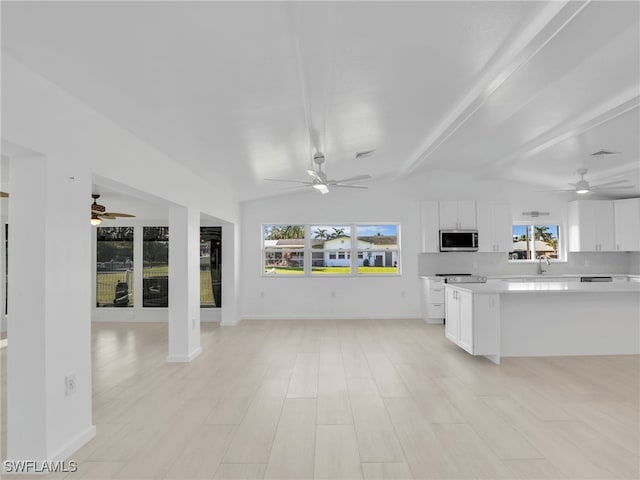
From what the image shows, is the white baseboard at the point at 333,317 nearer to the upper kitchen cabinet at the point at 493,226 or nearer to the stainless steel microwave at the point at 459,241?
the stainless steel microwave at the point at 459,241

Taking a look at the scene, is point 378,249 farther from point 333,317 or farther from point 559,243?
point 559,243

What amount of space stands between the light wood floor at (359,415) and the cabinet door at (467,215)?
305 cm

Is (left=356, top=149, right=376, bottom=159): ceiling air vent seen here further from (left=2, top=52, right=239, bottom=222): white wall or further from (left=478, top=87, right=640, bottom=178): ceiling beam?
(left=2, top=52, right=239, bottom=222): white wall

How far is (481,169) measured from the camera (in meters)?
7.52

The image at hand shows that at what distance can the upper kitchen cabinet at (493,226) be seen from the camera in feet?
25.4

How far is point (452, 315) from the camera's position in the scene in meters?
5.47

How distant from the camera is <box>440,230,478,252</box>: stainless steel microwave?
757 cm

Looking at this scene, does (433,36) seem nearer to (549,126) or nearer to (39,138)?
(39,138)

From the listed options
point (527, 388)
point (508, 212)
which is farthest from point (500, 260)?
point (527, 388)

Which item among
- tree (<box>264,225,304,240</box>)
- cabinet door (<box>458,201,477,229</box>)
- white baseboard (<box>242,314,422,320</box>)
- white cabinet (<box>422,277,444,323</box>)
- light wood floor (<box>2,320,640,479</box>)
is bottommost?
white baseboard (<box>242,314,422,320</box>)

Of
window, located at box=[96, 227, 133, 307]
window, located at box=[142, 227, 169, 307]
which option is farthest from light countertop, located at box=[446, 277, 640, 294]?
window, located at box=[96, 227, 133, 307]

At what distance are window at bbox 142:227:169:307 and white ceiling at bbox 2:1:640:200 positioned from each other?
9.50ft

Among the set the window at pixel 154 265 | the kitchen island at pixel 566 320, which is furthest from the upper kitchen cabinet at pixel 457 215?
the window at pixel 154 265
